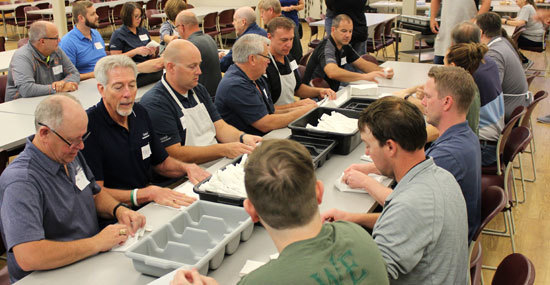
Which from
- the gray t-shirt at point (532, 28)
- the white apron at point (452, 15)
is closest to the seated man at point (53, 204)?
the white apron at point (452, 15)

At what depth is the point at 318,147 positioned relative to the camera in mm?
2863

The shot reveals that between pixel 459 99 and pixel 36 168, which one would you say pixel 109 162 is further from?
pixel 459 99

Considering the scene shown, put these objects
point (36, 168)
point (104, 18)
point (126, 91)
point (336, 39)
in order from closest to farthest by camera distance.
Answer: point (36, 168) < point (126, 91) < point (336, 39) < point (104, 18)

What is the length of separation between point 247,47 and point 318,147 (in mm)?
1126

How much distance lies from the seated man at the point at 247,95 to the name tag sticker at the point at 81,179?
59.7 inches

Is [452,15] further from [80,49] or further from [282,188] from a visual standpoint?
[282,188]

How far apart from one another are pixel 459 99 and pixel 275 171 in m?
1.59

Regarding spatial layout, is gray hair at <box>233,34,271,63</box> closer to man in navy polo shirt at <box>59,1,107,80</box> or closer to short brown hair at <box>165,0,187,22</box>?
man in navy polo shirt at <box>59,1,107,80</box>

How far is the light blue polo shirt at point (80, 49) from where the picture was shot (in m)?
5.32

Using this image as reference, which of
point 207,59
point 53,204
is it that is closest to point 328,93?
point 207,59

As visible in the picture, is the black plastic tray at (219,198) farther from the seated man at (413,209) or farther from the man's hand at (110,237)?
the seated man at (413,209)

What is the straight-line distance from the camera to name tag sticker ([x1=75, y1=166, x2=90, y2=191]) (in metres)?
2.21

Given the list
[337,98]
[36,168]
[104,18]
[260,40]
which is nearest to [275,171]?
[36,168]

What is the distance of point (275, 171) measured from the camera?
1256mm
